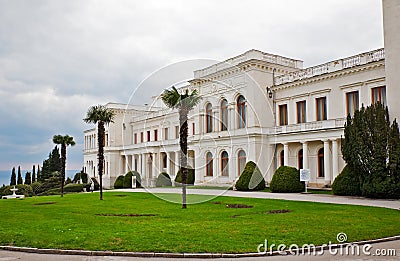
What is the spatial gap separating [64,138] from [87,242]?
94.1 ft

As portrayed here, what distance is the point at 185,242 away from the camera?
11188mm

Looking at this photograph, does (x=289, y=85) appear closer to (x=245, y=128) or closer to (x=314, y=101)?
(x=314, y=101)

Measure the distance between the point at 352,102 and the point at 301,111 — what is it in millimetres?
5936

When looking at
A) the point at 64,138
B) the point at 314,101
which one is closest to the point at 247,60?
the point at 314,101

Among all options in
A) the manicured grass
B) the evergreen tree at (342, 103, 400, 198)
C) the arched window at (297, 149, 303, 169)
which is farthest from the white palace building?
the manicured grass

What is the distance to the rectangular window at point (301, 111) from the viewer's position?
4191 centimetres

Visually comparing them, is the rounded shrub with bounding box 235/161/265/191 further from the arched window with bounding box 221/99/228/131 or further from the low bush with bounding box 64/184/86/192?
the low bush with bounding box 64/184/86/192

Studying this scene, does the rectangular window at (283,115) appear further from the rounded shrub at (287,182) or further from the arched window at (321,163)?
the rounded shrub at (287,182)

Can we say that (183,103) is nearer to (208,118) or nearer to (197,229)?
(197,229)

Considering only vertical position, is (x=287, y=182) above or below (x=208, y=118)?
below

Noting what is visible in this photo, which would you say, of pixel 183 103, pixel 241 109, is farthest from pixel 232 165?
pixel 183 103

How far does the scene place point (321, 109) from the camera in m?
40.3

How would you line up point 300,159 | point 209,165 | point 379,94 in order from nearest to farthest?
point 379,94 < point 300,159 < point 209,165

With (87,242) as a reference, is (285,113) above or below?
above
